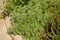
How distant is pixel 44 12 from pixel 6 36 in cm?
70

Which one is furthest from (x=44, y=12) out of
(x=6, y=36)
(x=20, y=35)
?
(x=6, y=36)

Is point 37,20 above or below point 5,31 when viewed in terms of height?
above

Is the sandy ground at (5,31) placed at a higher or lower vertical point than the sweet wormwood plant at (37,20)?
lower

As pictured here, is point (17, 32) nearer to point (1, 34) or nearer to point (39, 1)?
point (1, 34)

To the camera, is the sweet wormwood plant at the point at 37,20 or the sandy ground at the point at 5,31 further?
the sandy ground at the point at 5,31

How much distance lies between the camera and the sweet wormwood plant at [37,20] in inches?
103

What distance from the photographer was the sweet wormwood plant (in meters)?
2.61

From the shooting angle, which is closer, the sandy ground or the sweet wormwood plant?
the sweet wormwood plant

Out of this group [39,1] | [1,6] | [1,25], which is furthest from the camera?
[1,6]

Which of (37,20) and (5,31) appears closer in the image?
(37,20)

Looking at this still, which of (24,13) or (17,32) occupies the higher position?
(24,13)

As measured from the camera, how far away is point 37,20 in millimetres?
2717

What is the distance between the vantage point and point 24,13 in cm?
290

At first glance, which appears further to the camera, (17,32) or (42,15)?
(17,32)
